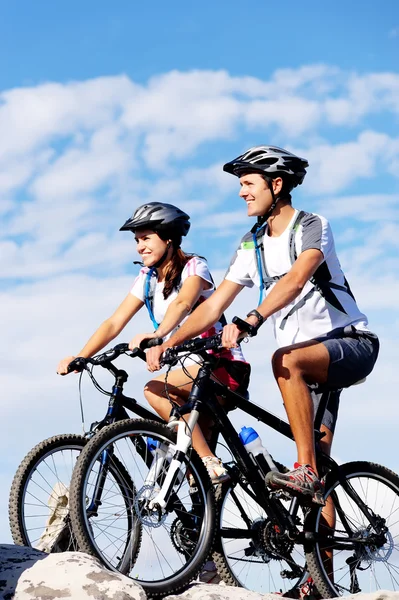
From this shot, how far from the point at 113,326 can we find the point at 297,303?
1850 mm

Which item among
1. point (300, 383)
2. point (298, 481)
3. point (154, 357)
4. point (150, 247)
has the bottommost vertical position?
point (298, 481)

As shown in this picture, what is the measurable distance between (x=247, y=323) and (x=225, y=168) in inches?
69.2

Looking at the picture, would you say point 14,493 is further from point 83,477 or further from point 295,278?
point 295,278

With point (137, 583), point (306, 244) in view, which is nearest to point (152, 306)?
point (306, 244)

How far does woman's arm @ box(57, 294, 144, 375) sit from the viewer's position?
29.4ft

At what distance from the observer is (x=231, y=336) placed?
281 inches

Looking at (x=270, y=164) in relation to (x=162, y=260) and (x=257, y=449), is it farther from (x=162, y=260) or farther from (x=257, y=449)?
(x=257, y=449)

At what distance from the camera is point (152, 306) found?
348 inches

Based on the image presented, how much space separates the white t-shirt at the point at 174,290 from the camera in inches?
337

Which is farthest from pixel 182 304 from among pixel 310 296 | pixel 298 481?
pixel 298 481

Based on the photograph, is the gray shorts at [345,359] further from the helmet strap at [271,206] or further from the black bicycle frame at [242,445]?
the helmet strap at [271,206]

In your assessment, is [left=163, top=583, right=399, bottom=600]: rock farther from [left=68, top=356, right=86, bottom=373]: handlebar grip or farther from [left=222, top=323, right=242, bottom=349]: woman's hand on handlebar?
[left=68, top=356, right=86, bottom=373]: handlebar grip

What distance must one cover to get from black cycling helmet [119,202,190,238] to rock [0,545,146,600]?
10.6ft

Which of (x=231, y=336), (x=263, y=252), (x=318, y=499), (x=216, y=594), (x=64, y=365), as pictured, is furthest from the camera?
(x=64, y=365)
